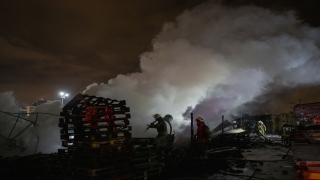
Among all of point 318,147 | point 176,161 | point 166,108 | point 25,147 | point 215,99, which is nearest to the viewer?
point 318,147

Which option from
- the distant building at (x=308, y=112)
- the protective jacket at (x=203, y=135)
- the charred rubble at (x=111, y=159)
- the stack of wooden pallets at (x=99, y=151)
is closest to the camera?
the stack of wooden pallets at (x=99, y=151)

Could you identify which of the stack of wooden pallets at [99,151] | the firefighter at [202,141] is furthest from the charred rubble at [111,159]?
the firefighter at [202,141]

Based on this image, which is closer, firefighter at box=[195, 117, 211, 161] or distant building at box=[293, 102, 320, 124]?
firefighter at box=[195, 117, 211, 161]

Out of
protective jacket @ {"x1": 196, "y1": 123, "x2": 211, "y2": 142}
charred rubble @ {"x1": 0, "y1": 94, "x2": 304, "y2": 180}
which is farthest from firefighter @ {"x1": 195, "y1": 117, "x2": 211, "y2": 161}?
charred rubble @ {"x1": 0, "y1": 94, "x2": 304, "y2": 180}

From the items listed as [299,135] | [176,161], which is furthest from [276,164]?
[176,161]

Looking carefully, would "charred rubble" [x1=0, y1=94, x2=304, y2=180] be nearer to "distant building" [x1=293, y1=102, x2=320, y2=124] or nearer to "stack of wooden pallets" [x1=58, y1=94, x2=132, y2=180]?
"stack of wooden pallets" [x1=58, y1=94, x2=132, y2=180]

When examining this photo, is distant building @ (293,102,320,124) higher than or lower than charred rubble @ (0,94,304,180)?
higher

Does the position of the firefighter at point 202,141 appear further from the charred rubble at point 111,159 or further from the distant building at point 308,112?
the distant building at point 308,112

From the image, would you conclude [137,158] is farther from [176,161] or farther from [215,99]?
[215,99]

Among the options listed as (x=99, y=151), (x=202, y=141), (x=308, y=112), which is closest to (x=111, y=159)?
(x=99, y=151)

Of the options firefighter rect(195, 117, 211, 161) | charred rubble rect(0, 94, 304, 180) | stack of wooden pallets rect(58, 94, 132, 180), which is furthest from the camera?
firefighter rect(195, 117, 211, 161)

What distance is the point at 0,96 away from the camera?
15.1m

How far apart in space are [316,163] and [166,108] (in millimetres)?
20847

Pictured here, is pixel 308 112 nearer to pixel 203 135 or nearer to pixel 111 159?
pixel 203 135
